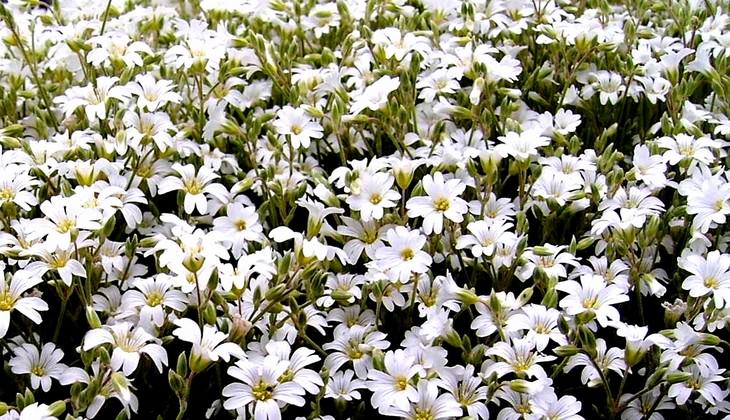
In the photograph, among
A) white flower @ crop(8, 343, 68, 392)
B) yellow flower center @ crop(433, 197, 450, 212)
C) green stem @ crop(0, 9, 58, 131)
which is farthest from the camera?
green stem @ crop(0, 9, 58, 131)

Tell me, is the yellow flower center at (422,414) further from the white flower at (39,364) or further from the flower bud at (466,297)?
the white flower at (39,364)

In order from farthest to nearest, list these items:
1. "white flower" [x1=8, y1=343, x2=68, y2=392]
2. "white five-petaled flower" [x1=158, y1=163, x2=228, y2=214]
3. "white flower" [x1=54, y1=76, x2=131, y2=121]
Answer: "white flower" [x1=54, y1=76, x2=131, y2=121] → "white five-petaled flower" [x1=158, y1=163, x2=228, y2=214] → "white flower" [x1=8, y1=343, x2=68, y2=392]

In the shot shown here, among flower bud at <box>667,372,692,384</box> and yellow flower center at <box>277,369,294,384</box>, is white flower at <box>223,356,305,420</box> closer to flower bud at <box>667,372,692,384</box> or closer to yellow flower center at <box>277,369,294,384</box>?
yellow flower center at <box>277,369,294,384</box>

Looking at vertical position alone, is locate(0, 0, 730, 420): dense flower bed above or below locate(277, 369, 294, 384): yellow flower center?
above

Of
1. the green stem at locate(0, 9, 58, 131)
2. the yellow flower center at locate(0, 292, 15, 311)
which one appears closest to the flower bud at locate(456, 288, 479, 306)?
the yellow flower center at locate(0, 292, 15, 311)

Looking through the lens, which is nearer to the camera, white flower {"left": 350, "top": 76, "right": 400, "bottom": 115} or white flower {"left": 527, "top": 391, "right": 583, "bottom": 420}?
white flower {"left": 527, "top": 391, "right": 583, "bottom": 420}

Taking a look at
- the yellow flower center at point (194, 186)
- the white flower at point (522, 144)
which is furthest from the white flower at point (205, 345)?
the white flower at point (522, 144)

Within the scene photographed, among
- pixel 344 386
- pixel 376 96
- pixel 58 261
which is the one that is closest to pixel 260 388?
pixel 344 386

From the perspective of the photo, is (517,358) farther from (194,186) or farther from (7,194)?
(7,194)
